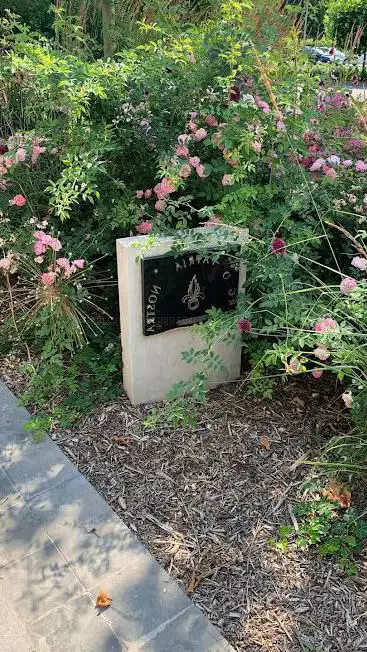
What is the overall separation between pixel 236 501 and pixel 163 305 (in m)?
0.95

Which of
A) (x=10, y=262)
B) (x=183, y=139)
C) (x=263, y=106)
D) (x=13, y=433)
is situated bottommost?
(x=13, y=433)

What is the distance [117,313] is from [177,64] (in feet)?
4.62

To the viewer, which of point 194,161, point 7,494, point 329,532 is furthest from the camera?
point 194,161

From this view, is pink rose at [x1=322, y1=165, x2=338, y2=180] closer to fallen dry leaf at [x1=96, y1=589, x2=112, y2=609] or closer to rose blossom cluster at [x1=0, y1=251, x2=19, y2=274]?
rose blossom cluster at [x1=0, y1=251, x2=19, y2=274]

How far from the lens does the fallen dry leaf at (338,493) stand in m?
2.15

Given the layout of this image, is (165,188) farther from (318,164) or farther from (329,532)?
(329,532)

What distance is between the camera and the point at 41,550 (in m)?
2.04

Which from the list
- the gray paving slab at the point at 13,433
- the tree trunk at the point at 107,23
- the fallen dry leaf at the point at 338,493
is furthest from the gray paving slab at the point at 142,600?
the tree trunk at the point at 107,23

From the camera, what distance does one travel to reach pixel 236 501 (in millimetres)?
2254

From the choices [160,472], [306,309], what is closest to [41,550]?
[160,472]

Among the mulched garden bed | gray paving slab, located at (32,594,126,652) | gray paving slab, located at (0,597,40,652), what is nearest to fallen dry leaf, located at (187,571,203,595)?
the mulched garden bed

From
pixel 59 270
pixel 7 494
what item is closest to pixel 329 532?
pixel 7 494

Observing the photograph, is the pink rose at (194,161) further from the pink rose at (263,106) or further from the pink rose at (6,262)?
the pink rose at (6,262)

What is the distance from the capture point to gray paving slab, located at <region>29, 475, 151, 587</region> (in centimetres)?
198
